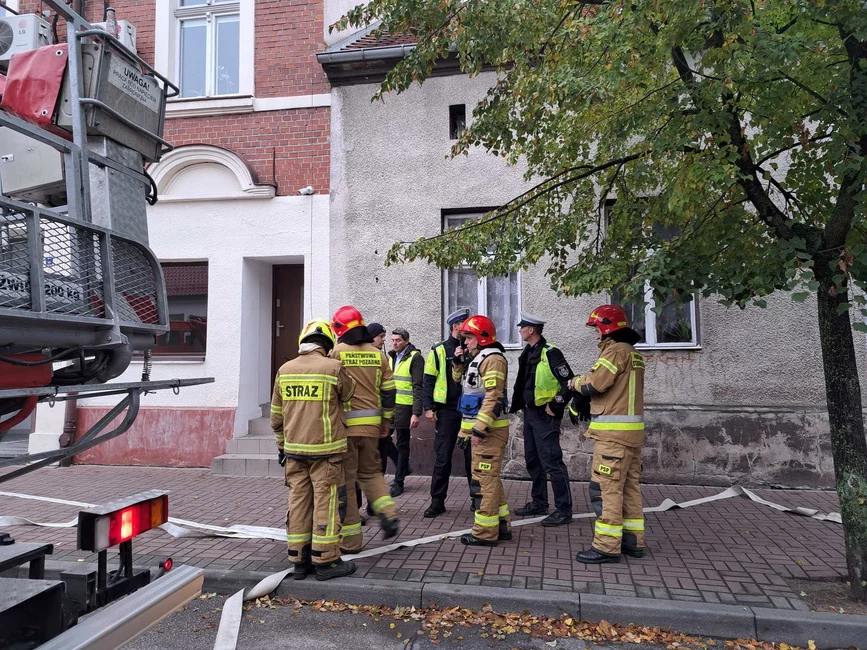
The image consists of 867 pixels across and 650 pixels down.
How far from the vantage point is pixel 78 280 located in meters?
2.43

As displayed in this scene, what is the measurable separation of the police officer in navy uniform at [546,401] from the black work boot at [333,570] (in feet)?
6.68

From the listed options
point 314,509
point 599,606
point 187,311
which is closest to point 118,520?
point 314,509

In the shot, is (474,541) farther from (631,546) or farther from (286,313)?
(286,313)

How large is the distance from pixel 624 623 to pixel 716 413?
4.18m

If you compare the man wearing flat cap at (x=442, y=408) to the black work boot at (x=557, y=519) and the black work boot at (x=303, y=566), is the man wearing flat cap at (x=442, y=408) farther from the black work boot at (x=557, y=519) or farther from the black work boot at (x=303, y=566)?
the black work boot at (x=303, y=566)

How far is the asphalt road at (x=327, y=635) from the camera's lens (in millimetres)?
3518

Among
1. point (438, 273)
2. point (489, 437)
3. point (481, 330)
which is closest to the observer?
point (489, 437)

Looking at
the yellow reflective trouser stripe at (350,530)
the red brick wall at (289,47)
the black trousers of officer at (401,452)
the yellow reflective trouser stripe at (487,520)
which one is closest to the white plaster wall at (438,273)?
the red brick wall at (289,47)

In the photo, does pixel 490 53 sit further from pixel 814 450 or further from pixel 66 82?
pixel 814 450

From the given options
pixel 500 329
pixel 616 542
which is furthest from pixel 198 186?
pixel 616 542

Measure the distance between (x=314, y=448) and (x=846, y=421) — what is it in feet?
12.0

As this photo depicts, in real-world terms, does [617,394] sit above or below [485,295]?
below

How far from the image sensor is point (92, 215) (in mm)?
2590

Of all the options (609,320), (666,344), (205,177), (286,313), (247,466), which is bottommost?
(247,466)
